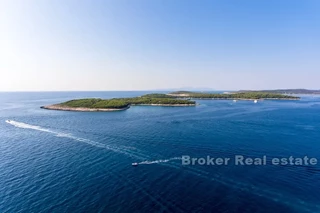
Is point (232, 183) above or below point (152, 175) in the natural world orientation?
below

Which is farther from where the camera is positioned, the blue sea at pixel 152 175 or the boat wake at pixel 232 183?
the blue sea at pixel 152 175

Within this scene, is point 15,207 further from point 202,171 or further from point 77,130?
point 77,130

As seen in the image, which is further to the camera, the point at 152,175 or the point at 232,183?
the point at 152,175

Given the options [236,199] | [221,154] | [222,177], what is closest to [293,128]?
[221,154]

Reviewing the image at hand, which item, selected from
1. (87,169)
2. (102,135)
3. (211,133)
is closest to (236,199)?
(87,169)

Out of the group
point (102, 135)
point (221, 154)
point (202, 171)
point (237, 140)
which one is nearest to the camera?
point (202, 171)

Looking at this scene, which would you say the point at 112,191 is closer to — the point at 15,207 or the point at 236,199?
the point at 15,207

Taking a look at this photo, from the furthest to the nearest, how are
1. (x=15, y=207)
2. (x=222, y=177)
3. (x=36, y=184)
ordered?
1. (x=222, y=177)
2. (x=36, y=184)
3. (x=15, y=207)

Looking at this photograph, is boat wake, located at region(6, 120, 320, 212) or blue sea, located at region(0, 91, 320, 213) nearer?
boat wake, located at region(6, 120, 320, 212)

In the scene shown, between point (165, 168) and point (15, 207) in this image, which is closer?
point (15, 207)
